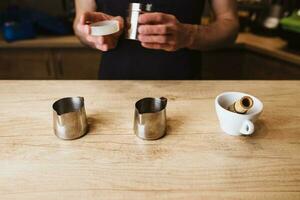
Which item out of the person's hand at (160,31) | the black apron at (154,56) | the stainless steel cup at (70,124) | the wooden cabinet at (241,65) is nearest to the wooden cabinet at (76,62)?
the wooden cabinet at (241,65)

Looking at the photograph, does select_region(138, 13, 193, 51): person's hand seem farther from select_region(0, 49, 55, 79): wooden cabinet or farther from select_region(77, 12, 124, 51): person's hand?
select_region(0, 49, 55, 79): wooden cabinet

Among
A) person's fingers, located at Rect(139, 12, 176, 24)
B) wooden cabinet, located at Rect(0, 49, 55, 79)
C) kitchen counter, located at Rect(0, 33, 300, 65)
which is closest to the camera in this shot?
person's fingers, located at Rect(139, 12, 176, 24)

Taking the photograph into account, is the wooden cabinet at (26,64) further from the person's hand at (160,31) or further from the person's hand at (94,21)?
the person's hand at (160,31)

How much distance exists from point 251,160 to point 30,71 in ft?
5.50

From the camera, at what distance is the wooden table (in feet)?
1.76

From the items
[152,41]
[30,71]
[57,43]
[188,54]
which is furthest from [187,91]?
[30,71]

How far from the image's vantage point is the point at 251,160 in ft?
1.99

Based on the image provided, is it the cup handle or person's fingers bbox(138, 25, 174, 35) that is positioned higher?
person's fingers bbox(138, 25, 174, 35)

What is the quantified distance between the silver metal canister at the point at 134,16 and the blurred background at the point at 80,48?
1111mm

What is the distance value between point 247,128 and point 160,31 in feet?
1.08

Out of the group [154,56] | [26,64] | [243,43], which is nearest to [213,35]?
[154,56]

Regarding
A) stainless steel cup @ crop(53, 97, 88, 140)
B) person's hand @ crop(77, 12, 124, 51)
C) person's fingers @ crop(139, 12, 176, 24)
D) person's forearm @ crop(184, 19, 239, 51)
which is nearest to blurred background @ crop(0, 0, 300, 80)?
person's forearm @ crop(184, 19, 239, 51)

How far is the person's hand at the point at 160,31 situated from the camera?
0.78 meters

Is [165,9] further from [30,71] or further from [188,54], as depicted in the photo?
[30,71]
